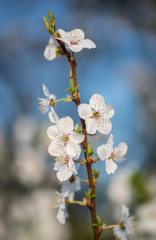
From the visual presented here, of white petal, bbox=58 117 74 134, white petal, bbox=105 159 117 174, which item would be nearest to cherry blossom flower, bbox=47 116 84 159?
white petal, bbox=58 117 74 134

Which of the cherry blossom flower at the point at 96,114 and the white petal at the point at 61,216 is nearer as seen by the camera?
the cherry blossom flower at the point at 96,114

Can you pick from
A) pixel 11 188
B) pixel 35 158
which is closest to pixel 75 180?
pixel 35 158

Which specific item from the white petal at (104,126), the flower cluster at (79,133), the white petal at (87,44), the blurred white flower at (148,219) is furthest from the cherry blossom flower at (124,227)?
the blurred white flower at (148,219)

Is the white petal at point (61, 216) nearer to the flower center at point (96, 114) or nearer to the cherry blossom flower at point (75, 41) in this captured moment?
the flower center at point (96, 114)

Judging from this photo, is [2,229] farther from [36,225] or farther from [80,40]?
[80,40]

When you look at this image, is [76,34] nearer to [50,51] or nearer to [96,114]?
[50,51]

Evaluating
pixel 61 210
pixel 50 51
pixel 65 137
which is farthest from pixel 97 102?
pixel 61 210

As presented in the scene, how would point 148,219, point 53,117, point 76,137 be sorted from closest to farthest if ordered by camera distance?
point 76,137 < point 53,117 < point 148,219
